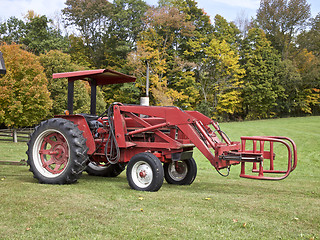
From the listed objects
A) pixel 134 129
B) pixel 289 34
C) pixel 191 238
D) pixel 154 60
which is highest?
pixel 289 34

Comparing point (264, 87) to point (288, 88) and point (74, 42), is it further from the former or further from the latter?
point (74, 42)

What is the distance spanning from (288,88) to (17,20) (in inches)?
1484

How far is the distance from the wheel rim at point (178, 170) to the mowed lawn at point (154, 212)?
0.67 metres

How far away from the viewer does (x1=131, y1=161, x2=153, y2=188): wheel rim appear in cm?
665

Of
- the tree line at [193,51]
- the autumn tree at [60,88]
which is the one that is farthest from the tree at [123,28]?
the autumn tree at [60,88]

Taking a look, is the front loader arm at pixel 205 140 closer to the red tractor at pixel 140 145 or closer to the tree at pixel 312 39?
the red tractor at pixel 140 145

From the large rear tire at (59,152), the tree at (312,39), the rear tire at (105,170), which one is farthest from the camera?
the tree at (312,39)

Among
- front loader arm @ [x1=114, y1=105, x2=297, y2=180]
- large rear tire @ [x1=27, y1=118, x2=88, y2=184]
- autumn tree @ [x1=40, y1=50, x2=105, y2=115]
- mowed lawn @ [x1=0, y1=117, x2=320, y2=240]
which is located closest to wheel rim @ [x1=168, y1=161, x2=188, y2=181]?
mowed lawn @ [x1=0, y1=117, x2=320, y2=240]

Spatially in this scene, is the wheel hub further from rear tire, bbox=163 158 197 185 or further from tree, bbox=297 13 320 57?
tree, bbox=297 13 320 57

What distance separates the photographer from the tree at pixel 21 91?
22.6 m

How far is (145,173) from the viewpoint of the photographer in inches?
263

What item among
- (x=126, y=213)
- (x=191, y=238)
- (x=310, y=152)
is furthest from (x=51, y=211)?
(x=310, y=152)

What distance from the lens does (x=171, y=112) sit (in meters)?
6.88

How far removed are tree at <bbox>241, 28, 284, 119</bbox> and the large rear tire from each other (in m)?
40.6
